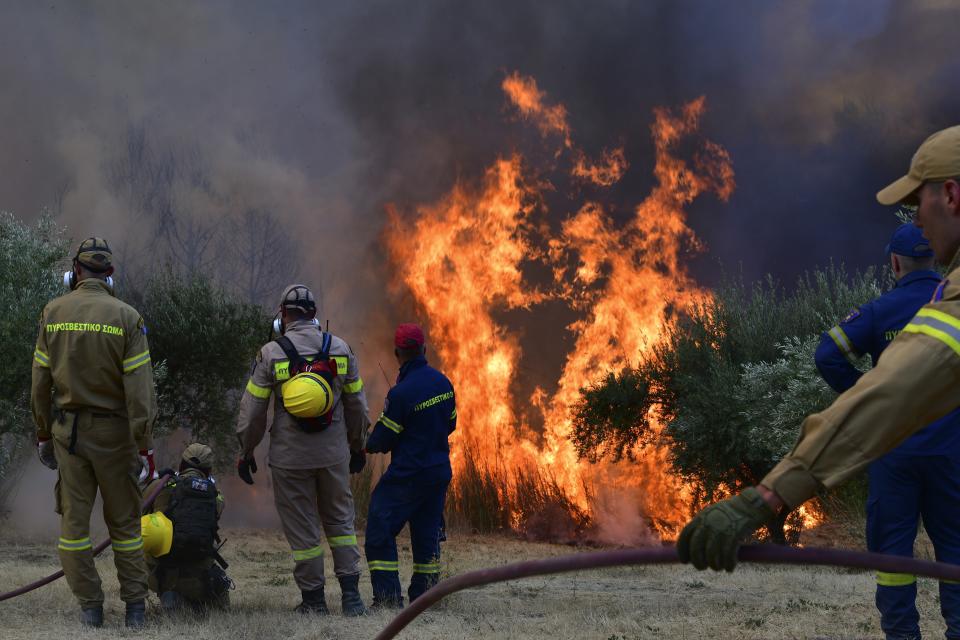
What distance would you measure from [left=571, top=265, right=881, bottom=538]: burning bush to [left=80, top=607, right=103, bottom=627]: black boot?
828 cm

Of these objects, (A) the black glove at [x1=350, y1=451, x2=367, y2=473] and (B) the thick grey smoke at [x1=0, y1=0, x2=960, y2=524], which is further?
(B) the thick grey smoke at [x1=0, y1=0, x2=960, y2=524]

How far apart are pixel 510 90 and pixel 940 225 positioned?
1894 centimetres

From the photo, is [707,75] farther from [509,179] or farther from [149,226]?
[149,226]

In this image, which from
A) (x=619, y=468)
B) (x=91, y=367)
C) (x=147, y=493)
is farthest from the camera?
(x=619, y=468)

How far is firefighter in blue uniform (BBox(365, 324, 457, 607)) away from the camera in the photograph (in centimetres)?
680

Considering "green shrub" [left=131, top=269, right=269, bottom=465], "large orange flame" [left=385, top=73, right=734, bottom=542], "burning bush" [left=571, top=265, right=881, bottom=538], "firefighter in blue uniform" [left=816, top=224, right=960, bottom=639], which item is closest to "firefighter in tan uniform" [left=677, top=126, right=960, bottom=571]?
"firefighter in blue uniform" [left=816, top=224, right=960, bottom=639]

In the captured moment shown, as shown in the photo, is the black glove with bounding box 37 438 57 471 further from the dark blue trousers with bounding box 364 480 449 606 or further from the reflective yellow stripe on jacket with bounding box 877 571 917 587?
the reflective yellow stripe on jacket with bounding box 877 571 917 587

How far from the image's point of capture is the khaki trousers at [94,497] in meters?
5.94

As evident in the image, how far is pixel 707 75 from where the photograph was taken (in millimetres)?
21172

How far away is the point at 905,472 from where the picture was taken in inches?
175

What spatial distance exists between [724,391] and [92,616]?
9364mm

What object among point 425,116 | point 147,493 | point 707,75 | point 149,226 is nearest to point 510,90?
point 425,116

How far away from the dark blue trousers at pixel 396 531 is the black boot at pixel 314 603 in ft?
1.32

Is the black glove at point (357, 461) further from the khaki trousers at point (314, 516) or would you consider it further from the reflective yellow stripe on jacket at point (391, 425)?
the reflective yellow stripe on jacket at point (391, 425)
